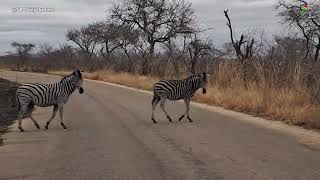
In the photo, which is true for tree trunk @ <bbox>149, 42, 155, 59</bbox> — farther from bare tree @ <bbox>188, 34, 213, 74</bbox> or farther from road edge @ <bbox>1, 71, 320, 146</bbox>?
road edge @ <bbox>1, 71, 320, 146</bbox>

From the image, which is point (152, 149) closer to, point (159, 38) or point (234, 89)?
point (234, 89)

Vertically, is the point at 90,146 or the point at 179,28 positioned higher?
the point at 179,28

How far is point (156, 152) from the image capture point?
10.3m

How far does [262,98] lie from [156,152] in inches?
337

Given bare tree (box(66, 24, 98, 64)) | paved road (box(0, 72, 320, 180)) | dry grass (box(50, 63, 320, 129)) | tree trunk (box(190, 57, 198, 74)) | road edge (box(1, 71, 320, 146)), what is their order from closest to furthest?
paved road (box(0, 72, 320, 180)), road edge (box(1, 71, 320, 146)), dry grass (box(50, 63, 320, 129)), tree trunk (box(190, 57, 198, 74)), bare tree (box(66, 24, 98, 64))

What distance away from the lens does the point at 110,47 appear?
65438mm

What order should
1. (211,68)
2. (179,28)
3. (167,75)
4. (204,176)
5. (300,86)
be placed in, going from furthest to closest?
(179,28)
(167,75)
(211,68)
(300,86)
(204,176)

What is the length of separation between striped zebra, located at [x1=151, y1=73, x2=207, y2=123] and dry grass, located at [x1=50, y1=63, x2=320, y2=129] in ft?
7.37

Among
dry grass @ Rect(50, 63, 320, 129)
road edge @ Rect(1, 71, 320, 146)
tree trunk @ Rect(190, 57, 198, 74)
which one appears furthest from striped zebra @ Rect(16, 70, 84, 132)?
tree trunk @ Rect(190, 57, 198, 74)

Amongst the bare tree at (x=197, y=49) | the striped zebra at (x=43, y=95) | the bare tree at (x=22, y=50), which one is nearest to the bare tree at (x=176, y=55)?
the bare tree at (x=197, y=49)

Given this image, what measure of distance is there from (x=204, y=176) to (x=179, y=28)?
39.6 metres

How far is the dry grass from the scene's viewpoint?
1498 centimetres

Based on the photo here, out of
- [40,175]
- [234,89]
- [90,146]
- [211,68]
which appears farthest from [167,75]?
[40,175]

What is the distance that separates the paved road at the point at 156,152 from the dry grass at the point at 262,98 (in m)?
1.34
